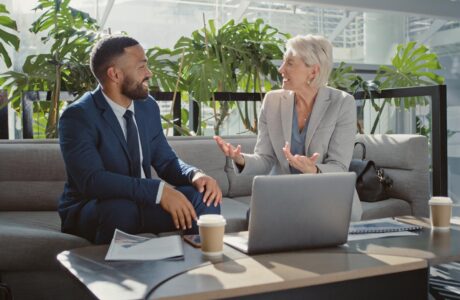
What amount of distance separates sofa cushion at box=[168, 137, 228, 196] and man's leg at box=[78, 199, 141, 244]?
944 mm

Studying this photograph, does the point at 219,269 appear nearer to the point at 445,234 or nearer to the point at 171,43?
the point at 445,234

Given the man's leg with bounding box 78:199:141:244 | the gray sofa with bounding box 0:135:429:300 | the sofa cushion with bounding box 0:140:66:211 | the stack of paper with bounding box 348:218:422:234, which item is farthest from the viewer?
the sofa cushion with bounding box 0:140:66:211

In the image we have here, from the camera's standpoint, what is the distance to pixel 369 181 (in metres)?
2.99

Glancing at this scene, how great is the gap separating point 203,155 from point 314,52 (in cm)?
96

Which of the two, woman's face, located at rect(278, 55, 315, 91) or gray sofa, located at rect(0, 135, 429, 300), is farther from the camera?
woman's face, located at rect(278, 55, 315, 91)

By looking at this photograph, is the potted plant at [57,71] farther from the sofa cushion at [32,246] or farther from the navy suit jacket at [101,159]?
the sofa cushion at [32,246]

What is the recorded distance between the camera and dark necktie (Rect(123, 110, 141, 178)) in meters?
2.14

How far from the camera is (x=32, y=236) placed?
2.08 meters

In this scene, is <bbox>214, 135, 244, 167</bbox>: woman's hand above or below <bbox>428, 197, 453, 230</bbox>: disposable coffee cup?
above

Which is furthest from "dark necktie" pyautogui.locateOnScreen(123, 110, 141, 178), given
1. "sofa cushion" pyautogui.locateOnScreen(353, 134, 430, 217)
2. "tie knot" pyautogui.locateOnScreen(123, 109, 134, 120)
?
"sofa cushion" pyautogui.locateOnScreen(353, 134, 430, 217)

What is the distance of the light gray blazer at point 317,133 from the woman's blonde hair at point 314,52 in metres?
0.06

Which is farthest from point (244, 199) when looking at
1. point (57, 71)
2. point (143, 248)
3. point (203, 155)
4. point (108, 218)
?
point (143, 248)

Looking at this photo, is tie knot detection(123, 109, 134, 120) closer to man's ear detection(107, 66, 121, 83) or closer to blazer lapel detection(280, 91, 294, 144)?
man's ear detection(107, 66, 121, 83)

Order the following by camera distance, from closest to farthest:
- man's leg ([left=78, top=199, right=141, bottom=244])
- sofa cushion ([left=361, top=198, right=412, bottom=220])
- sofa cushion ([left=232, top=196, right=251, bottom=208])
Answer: man's leg ([left=78, top=199, right=141, bottom=244])
sofa cushion ([left=361, top=198, right=412, bottom=220])
sofa cushion ([left=232, top=196, right=251, bottom=208])
